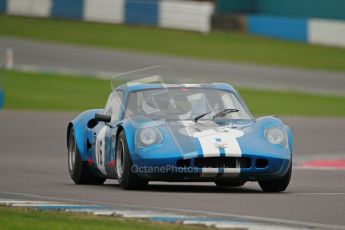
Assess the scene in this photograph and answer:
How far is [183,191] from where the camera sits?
1098 cm

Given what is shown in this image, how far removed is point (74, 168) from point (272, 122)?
96.9 inches

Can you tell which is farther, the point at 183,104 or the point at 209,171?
the point at 183,104

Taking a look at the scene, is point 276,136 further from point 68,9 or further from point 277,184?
point 68,9

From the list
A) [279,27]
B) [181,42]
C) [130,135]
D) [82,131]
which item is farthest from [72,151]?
[279,27]

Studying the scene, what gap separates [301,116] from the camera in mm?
26438

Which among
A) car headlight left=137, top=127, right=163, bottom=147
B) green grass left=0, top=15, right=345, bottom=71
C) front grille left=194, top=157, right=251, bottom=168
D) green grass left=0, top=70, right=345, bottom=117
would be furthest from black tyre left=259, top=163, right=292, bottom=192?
green grass left=0, top=15, right=345, bottom=71

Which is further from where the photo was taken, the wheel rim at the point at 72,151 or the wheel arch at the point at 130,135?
the wheel rim at the point at 72,151

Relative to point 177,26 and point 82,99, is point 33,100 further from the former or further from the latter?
point 177,26

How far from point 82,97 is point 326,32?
15031 mm

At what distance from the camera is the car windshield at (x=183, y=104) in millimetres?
11430

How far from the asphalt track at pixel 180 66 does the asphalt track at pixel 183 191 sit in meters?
13.2

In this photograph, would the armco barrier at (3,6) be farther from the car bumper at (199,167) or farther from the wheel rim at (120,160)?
the car bumper at (199,167)

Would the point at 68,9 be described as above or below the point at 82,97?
above

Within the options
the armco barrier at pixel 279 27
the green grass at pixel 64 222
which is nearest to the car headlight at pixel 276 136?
the green grass at pixel 64 222
